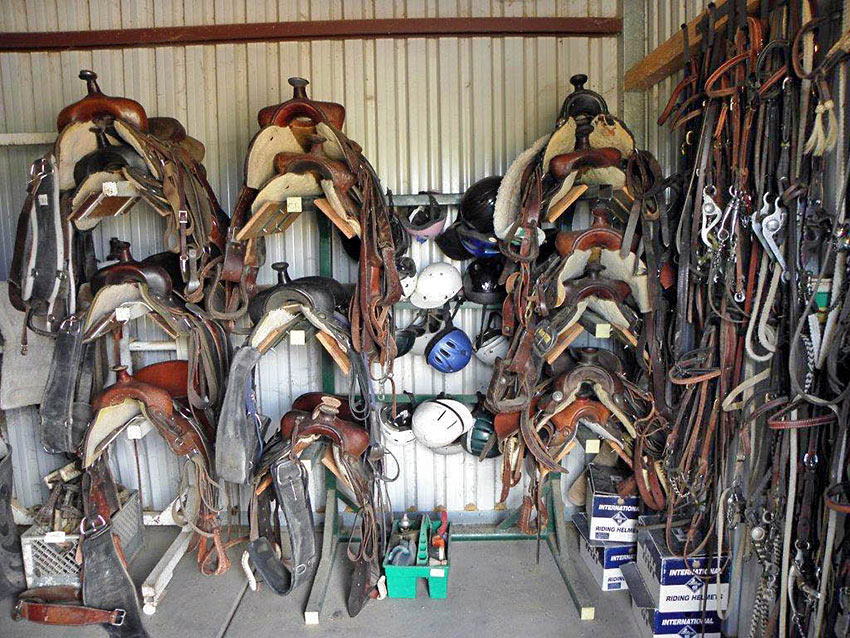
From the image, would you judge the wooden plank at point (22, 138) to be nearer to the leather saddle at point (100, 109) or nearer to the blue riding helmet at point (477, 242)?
the leather saddle at point (100, 109)

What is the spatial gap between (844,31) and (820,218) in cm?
54

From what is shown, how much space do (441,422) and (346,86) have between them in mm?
2045

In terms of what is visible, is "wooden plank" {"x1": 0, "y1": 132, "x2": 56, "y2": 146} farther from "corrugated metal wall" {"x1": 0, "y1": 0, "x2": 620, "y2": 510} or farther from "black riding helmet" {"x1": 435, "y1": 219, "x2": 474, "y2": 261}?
"black riding helmet" {"x1": 435, "y1": 219, "x2": 474, "y2": 261}

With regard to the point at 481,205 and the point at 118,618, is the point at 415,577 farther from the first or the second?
the point at 481,205

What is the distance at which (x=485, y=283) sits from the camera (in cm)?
297

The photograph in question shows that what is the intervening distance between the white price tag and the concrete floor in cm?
39

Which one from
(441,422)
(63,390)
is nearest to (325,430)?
(441,422)

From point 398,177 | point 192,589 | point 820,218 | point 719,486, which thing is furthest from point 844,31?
point 192,589

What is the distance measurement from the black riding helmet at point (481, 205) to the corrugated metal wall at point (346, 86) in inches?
17.5

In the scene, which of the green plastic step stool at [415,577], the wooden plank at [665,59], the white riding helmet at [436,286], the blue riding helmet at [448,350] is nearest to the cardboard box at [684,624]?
the green plastic step stool at [415,577]

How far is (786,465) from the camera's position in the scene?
1883 millimetres

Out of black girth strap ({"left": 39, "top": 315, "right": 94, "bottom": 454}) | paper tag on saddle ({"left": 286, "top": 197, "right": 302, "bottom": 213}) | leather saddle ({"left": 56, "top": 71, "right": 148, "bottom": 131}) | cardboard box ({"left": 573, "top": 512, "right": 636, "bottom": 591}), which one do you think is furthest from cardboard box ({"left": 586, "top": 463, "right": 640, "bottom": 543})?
leather saddle ({"left": 56, "top": 71, "right": 148, "bottom": 131})

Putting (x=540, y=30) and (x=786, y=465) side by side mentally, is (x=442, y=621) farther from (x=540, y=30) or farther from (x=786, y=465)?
(x=540, y=30)

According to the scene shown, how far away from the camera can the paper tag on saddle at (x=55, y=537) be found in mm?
2846
